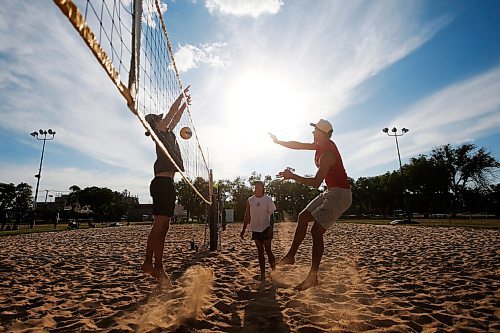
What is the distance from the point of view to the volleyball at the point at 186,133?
6.46 metres

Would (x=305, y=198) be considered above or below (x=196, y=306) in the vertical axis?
above

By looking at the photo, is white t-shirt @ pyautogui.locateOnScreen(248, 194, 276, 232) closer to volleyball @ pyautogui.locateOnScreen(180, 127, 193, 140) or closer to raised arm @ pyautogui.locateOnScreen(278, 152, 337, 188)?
raised arm @ pyautogui.locateOnScreen(278, 152, 337, 188)

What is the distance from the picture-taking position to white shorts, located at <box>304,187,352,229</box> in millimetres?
3141

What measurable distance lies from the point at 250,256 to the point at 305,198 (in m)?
57.2

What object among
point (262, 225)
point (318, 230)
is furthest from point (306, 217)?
point (262, 225)

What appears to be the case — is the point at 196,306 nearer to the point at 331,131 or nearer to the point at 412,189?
the point at 331,131

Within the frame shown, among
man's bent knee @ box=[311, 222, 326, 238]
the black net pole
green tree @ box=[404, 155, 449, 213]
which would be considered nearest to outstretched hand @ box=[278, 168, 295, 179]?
man's bent knee @ box=[311, 222, 326, 238]

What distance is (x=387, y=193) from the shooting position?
55500 millimetres

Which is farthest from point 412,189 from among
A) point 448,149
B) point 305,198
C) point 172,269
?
point 172,269

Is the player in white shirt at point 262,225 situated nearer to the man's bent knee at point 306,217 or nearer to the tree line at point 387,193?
the man's bent knee at point 306,217

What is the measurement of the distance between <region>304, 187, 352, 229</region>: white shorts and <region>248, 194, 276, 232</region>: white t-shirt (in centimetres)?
119

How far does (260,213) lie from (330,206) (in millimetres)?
1467

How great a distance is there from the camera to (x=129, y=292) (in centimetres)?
352

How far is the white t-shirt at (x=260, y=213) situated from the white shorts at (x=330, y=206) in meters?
1.19
